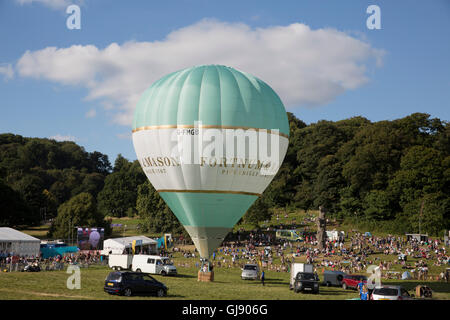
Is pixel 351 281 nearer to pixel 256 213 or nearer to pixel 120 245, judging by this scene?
pixel 120 245

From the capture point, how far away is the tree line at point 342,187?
78375 millimetres

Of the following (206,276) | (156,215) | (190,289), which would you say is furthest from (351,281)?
(156,215)

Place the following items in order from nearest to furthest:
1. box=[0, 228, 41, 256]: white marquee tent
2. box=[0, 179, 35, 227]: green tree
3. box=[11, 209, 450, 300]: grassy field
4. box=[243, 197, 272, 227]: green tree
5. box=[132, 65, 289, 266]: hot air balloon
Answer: box=[11, 209, 450, 300]: grassy field, box=[132, 65, 289, 266]: hot air balloon, box=[0, 228, 41, 256]: white marquee tent, box=[243, 197, 272, 227]: green tree, box=[0, 179, 35, 227]: green tree

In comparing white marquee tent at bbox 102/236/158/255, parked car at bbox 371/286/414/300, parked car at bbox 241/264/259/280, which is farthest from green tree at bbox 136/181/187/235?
parked car at bbox 371/286/414/300

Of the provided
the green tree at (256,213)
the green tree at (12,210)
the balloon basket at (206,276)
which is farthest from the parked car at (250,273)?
the green tree at (12,210)

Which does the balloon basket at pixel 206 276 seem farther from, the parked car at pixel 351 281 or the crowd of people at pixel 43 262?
the crowd of people at pixel 43 262

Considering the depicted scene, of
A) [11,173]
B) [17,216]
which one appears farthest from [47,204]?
[17,216]

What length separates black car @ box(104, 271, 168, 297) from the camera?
2456 cm

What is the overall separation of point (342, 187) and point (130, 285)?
2956 inches

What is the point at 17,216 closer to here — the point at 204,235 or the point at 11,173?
the point at 11,173

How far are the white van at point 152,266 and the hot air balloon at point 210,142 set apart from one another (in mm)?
6460

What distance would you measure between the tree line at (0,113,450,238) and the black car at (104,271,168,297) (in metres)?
51.7

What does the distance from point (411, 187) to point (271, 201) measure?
99.9 ft

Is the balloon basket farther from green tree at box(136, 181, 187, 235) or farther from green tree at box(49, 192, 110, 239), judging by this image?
green tree at box(49, 192, 110, 239)
